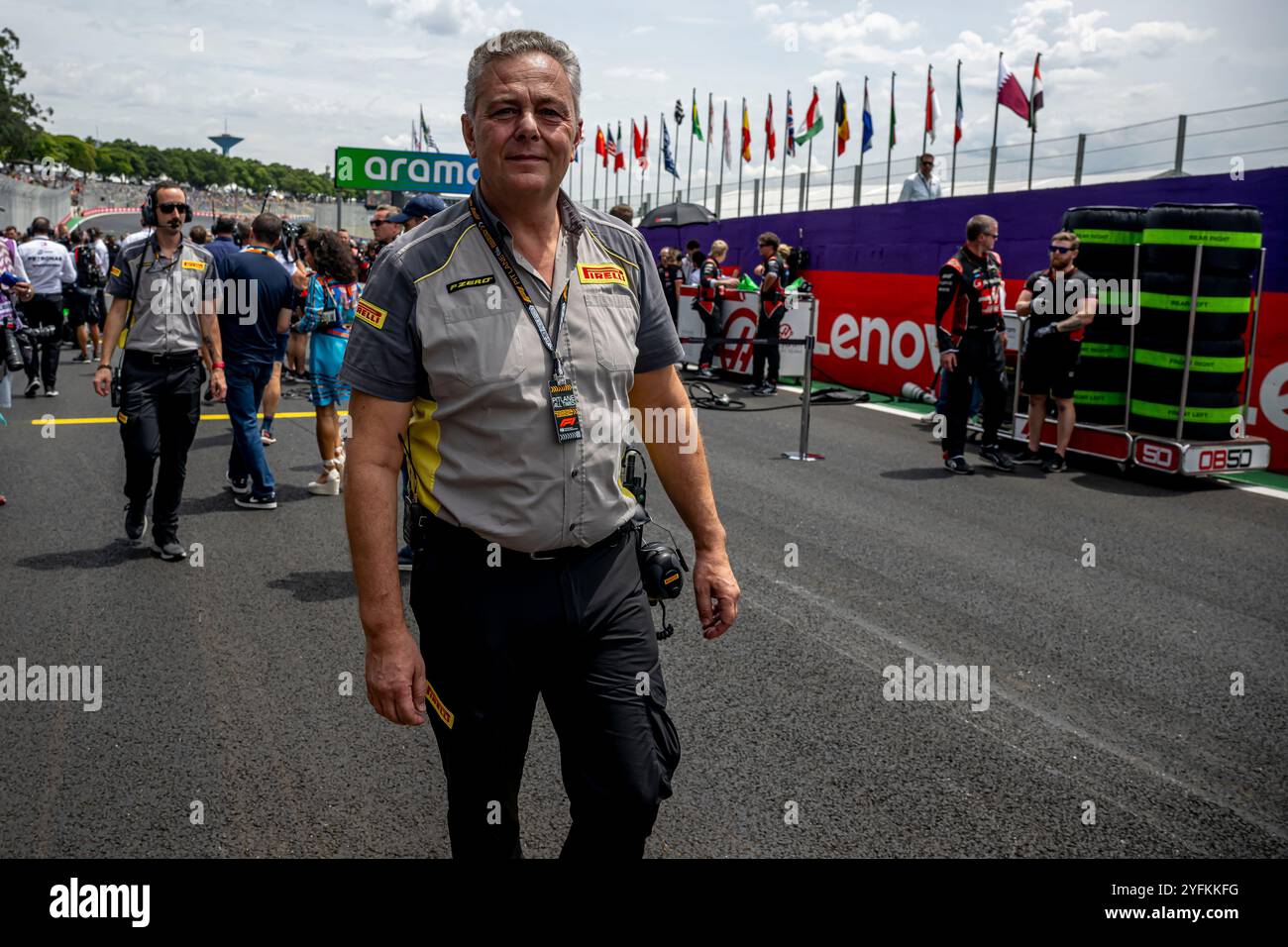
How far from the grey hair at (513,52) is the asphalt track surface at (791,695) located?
7.16 ft

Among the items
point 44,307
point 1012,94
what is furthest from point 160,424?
point 1012,94

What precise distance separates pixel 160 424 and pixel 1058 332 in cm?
730

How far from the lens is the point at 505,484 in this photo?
7.41 ft

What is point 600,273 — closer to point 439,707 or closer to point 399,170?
point 439,707

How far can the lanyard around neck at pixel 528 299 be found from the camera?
2281 mm

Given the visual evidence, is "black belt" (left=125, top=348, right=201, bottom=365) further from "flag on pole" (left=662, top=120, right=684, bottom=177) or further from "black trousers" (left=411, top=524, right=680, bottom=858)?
"flag on pole" (left=662, top=120, right=684, bottom=177)

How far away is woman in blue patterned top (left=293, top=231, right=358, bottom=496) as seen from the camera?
7949 millimetres

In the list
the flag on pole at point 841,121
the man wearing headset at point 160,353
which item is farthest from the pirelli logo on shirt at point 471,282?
the flag on pole at point 841,121

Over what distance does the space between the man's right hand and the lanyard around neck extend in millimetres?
644

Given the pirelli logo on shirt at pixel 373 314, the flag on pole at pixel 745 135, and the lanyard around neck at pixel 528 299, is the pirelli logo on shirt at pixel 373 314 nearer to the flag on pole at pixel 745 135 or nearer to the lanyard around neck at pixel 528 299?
the lanyard around neck at pixel 528 299

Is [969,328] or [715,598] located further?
[969,328]

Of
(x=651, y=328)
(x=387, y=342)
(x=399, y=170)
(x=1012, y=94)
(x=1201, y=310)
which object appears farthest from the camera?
(x=1012, y=94)

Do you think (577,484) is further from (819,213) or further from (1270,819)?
(819,213)

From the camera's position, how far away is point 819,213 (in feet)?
56.4
